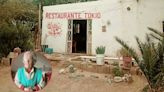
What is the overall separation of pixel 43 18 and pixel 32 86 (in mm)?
15427

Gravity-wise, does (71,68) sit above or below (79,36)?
below

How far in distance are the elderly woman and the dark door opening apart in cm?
1458

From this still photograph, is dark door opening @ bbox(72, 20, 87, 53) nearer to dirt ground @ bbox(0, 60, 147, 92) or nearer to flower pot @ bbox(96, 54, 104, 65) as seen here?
Answer: flower pot @ bbox(96, 54, 104, 65)

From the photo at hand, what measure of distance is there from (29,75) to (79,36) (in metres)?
16.0

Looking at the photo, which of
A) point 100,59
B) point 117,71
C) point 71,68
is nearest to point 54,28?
point 100,59

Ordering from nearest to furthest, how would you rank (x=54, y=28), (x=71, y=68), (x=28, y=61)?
1. (x=28, y=61)
2. (x=71, y=68)
3. (x=54, y=28)

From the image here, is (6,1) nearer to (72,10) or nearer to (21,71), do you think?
(72,10)

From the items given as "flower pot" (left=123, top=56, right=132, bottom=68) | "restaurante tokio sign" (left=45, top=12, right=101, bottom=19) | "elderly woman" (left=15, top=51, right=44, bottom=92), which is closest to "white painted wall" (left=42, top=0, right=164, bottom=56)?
"restaurante tokio sign" (left=45, top=12, right=101, bottom=19)

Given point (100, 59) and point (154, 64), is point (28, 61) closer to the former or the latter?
point (154, 64)

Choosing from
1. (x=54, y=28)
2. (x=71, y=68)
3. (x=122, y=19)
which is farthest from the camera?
(x=54, y=28)

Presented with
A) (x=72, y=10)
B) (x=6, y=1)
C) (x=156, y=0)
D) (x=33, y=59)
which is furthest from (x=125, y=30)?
(x=33, y=59)

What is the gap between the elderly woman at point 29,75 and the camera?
18.9 feet

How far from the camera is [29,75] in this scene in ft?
19.0

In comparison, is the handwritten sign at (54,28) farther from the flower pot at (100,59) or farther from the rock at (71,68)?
the rock at (71,68)
